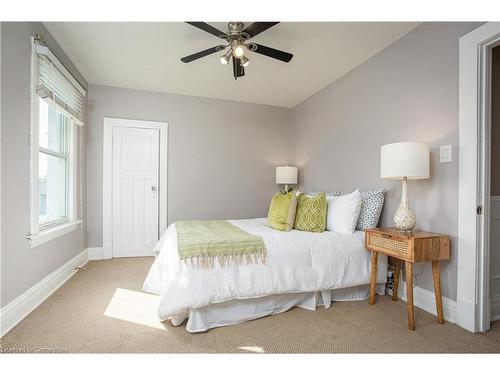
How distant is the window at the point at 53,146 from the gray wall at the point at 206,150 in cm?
43

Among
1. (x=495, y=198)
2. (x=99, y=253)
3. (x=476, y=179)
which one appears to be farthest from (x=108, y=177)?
(x=495, y=198)

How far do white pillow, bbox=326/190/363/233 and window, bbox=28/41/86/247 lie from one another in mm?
2506

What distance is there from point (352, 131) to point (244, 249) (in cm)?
199

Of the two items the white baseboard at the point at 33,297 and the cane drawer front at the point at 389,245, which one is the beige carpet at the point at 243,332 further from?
the cane drawer front at the point at 389,245

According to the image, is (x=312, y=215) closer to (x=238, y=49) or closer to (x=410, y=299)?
(x=410, y=299)

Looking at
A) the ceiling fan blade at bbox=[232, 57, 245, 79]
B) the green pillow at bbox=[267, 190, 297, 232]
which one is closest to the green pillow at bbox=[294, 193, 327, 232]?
the green pillow at bbox=[267, 190, 297, 232]

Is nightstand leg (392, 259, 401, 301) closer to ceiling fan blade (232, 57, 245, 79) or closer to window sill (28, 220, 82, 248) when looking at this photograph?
ceiling fan blade (232, 57, 245, 79)

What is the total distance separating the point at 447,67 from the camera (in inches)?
80.0

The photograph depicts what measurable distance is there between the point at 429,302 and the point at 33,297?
10.2ft

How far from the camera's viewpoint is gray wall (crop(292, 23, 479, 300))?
6.60 ft

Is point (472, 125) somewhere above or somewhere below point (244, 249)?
above

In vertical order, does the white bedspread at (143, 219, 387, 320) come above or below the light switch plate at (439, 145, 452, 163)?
below
